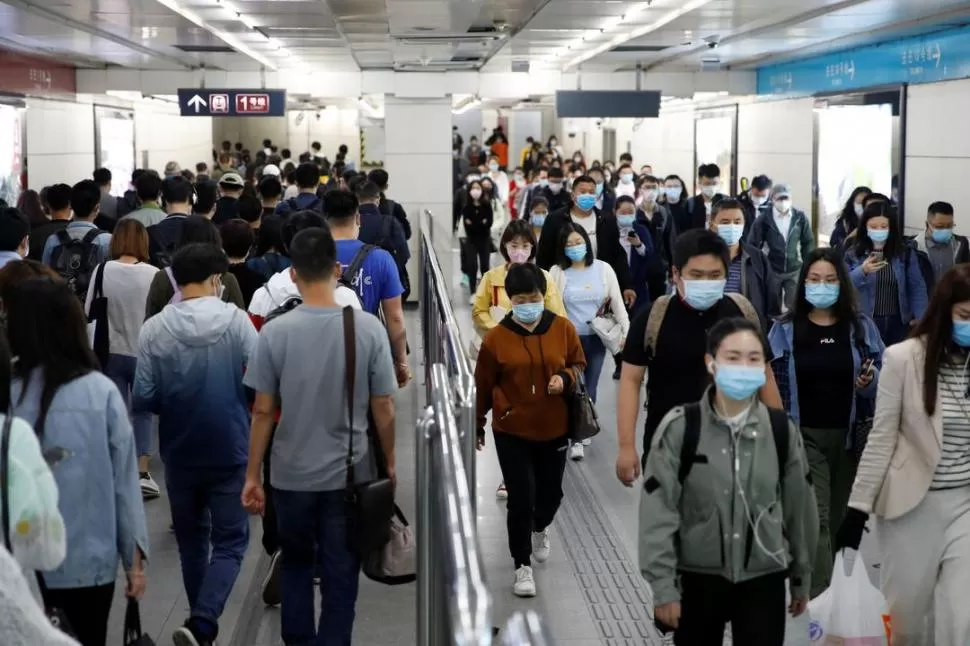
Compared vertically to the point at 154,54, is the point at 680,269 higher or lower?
lower

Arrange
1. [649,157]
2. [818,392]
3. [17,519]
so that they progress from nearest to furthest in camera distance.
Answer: [17,519] → [818,392] → [649,157]

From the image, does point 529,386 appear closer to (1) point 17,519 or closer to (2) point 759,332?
(2) point 759,332

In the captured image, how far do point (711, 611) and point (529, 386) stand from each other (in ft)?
7.30

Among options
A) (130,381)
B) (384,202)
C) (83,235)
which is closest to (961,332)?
(130,381)

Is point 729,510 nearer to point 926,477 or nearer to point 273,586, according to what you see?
point 926,477

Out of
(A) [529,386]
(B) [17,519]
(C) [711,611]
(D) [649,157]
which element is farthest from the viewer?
(D) [649,157]

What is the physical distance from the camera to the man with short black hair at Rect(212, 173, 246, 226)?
10.5m

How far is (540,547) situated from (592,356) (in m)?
2.21

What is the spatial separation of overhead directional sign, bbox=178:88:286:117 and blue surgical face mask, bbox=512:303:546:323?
11.7m

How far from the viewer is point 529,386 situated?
6.25 meters

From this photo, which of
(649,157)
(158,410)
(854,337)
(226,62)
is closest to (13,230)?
(158,410)

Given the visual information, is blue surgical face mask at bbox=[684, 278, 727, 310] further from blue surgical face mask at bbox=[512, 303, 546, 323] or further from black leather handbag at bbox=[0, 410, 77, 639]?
black leather handbag at bbox=[0, 410, 77, 639]

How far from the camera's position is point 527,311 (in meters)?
6.26

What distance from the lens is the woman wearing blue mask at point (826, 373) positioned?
5.83 metres
